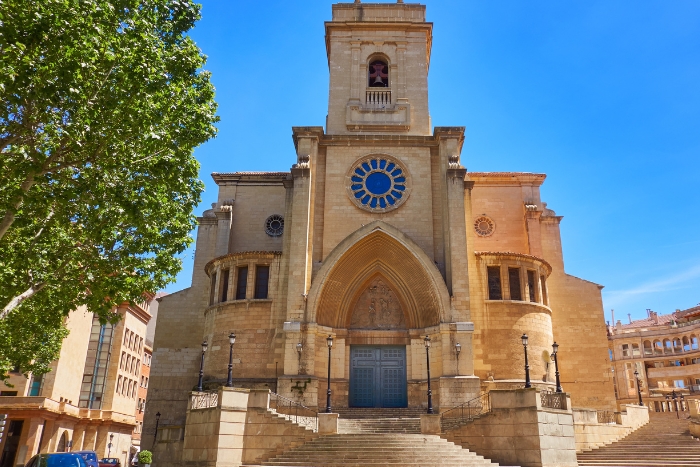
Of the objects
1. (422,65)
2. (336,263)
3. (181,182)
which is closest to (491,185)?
(422,65)

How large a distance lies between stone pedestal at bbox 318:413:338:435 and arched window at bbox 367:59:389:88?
20.2 meters

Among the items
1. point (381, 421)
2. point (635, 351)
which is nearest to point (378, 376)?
point (381, 421)

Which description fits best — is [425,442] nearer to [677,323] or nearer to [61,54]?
[61,54]

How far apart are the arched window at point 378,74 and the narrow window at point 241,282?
13.5 m

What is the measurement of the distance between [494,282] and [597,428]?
26.5ft

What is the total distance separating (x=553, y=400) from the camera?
20359 mm

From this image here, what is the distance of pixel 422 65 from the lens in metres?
33.2

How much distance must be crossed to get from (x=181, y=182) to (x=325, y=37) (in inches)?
908

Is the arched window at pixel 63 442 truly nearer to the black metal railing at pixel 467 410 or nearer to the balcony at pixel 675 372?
the black metal railing at pixel 467 410

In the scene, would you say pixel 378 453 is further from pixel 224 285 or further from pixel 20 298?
pixel 224 285

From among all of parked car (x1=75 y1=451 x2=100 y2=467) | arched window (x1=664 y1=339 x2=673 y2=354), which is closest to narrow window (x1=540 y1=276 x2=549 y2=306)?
parked car (x1=75 y1=451 x2=100 y2=467)

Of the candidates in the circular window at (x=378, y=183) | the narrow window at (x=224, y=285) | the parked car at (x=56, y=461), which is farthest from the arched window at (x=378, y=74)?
the parked car at (x=56, y=461)

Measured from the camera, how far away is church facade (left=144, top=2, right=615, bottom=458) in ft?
86.3

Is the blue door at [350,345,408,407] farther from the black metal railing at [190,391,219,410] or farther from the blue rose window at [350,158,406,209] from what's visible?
the black metal railing at [190,391,219,410]
